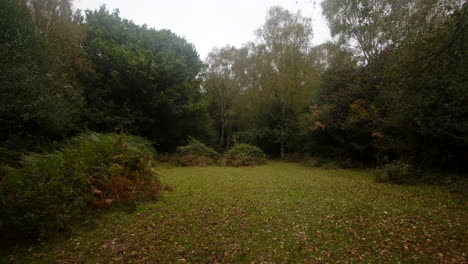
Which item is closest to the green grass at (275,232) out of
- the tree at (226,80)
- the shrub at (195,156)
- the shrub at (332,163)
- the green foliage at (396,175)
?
the green foliage at (396,175)

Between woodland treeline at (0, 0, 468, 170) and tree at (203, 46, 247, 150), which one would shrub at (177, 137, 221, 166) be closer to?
woodland treeline at (0, 0, 468, 170)

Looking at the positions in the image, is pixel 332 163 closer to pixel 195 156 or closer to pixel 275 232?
pixel 195 156

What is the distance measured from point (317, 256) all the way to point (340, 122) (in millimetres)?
11844

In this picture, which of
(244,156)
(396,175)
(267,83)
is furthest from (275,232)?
(267,83)

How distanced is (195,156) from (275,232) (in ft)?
36.5

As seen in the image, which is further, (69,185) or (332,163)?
(332,163)

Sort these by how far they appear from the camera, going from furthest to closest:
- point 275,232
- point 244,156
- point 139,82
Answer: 1. point 139,82
2. point 244,156
3. point 275,232

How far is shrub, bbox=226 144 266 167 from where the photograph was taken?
1494cm

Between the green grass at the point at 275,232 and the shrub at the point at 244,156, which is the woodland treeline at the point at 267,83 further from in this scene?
the shrub at the point at 244,156

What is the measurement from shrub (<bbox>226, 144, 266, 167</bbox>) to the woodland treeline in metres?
3.82

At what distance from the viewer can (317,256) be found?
10.1 feet

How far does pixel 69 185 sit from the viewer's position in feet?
14.1

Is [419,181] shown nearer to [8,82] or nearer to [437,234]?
[437,234]

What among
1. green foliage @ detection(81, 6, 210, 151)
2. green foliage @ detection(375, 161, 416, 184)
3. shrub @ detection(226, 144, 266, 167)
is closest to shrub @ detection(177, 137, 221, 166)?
shrub @ detection(226, 144, 266, 167)
